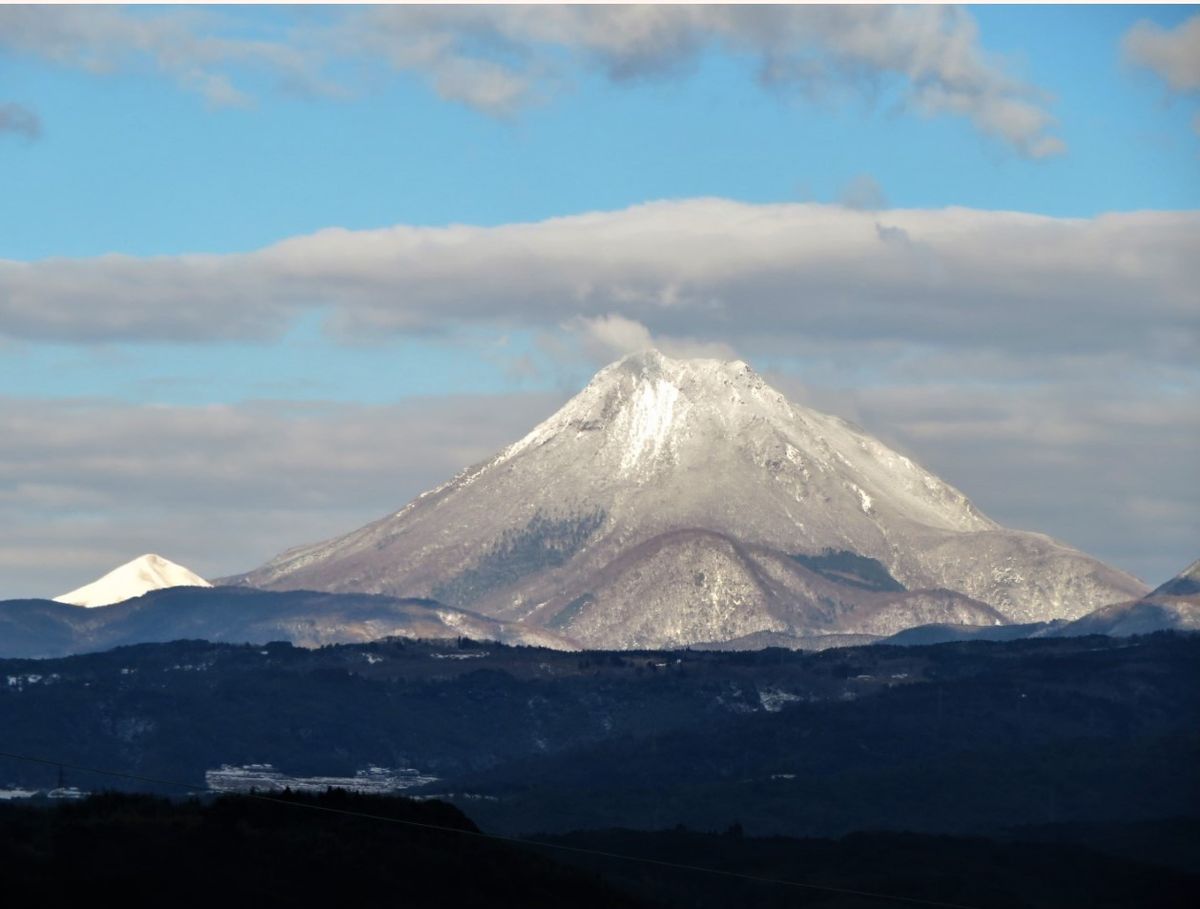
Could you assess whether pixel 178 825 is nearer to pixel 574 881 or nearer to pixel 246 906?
pixel 246 906

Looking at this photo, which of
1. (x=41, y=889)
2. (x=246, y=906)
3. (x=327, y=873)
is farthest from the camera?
(x=327, y=873)

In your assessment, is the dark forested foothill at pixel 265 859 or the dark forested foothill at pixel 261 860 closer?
the dark forested foothill at pixel 261 860

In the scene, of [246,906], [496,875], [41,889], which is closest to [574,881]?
[496,875]

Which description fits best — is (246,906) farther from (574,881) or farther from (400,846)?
(574,881)

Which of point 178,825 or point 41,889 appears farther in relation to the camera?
point 178,825

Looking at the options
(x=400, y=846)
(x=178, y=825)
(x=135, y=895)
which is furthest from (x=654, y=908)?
(x=135, y=895)

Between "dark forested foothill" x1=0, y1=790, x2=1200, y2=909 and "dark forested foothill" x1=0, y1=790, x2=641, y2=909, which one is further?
"dark forested foothill" x1=0, y1=790, x2=1200, y2=909

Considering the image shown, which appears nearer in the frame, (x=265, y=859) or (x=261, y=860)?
(x=261, y=860)

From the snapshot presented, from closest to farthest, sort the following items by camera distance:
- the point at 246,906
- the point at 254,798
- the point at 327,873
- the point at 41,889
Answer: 1. the point at 41,889
2. the point at 246,906
3. the point at 327,873
4. the point at 254,798

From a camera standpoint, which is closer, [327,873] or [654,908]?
[327,873]
